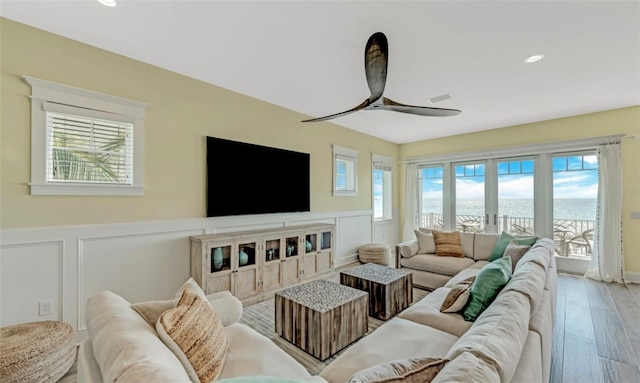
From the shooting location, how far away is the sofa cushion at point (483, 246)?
4.00m

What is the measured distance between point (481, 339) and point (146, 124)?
3.35 m

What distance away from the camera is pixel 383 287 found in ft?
9.47

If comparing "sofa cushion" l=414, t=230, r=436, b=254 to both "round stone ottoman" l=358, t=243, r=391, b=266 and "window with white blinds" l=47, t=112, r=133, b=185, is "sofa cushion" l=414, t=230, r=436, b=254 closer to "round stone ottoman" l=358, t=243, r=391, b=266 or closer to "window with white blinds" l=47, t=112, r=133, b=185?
"round stone ottoman" l=358, t=243, r=391, b=266

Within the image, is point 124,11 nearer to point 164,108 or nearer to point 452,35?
point 164,108

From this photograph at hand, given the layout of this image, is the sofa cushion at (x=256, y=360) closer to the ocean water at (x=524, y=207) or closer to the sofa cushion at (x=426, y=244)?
the sofa cushion at (x=426, y=244)

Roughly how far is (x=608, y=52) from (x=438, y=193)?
3975 mm

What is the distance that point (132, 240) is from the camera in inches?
110

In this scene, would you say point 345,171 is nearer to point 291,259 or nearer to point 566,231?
point 291,259

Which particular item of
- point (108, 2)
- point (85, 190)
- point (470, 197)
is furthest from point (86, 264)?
point (470, 197)

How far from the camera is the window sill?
233 centimetres

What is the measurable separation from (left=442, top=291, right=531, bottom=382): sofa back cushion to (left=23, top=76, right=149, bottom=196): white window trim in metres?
3.10

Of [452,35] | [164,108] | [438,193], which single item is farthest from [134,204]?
[438,193]

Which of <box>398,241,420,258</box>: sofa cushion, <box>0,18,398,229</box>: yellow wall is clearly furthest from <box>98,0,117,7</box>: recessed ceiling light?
<box>398,241,420,258</box>: sofa cushion

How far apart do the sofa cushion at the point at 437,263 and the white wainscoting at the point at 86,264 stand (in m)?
2.69
